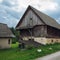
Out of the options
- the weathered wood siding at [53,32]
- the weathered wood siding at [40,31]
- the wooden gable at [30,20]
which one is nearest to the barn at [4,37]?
the wooden gable at [30,20]

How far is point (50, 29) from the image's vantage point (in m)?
46.7

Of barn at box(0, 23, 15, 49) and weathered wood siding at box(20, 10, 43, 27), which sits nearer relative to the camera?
barn at box(0, 23, 15, 49)

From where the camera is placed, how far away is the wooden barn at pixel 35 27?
Answer: 43344 millimetres

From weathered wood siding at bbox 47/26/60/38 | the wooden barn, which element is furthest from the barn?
weathered wood siding at bbox 47/26/60/38

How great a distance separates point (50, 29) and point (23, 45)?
11.8 metres

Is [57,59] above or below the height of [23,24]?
below

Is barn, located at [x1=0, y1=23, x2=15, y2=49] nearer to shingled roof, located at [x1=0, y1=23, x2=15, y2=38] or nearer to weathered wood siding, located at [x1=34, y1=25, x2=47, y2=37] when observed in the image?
shingled roof, located at [x1=0, y1=23, x2=15, y2=38]

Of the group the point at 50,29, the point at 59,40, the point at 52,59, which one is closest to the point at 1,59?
the point at 52,59

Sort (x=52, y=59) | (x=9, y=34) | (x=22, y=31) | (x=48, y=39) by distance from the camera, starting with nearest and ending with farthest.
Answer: (x=52, y=59) < (x=9, y=34) < (x=48, y=39) < (x=22, y=31)

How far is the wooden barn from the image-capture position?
142 feet

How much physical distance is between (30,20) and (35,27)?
228 centimetres

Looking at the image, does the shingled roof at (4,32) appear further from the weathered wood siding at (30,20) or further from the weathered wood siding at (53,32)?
the weathered wood siding at (53,32)

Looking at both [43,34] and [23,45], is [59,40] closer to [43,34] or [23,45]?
[43,34]

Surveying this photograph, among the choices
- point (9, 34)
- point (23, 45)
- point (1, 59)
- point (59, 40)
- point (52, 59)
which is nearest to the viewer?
point (52, 59)
